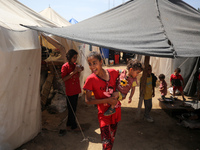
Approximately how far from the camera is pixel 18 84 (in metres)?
2.55

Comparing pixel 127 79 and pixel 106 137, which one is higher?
pixel 127 79

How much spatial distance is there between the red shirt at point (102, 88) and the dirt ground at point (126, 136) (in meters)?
1.25

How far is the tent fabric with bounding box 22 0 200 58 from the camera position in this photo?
2.12m

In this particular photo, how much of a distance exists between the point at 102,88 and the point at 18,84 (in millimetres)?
1517

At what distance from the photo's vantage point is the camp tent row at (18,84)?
2246mm

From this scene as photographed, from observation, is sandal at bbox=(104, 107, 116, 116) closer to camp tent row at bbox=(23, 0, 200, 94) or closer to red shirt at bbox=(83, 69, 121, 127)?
red shirt at bbox=(83, 69, 121, 127)

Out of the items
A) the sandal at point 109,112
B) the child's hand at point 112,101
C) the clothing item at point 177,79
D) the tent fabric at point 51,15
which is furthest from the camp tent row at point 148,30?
the tent fabric at point 51,15

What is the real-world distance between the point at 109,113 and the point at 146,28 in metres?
1.63

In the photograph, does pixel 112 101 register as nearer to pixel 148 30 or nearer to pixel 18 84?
pixel 148 30

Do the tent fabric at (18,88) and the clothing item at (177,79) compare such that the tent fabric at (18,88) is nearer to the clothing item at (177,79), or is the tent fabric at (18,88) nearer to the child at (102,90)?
the child at (102,90)

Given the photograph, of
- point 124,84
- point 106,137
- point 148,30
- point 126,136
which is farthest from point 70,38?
point 126,136

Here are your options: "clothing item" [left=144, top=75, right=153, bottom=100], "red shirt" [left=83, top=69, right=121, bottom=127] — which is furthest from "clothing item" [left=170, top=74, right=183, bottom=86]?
"red shirt" [left=83, top=69, right=121, bottom=127]

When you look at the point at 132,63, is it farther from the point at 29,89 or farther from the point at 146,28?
the point at 29,89

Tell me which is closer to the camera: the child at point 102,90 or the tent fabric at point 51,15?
the child at point 102,90
